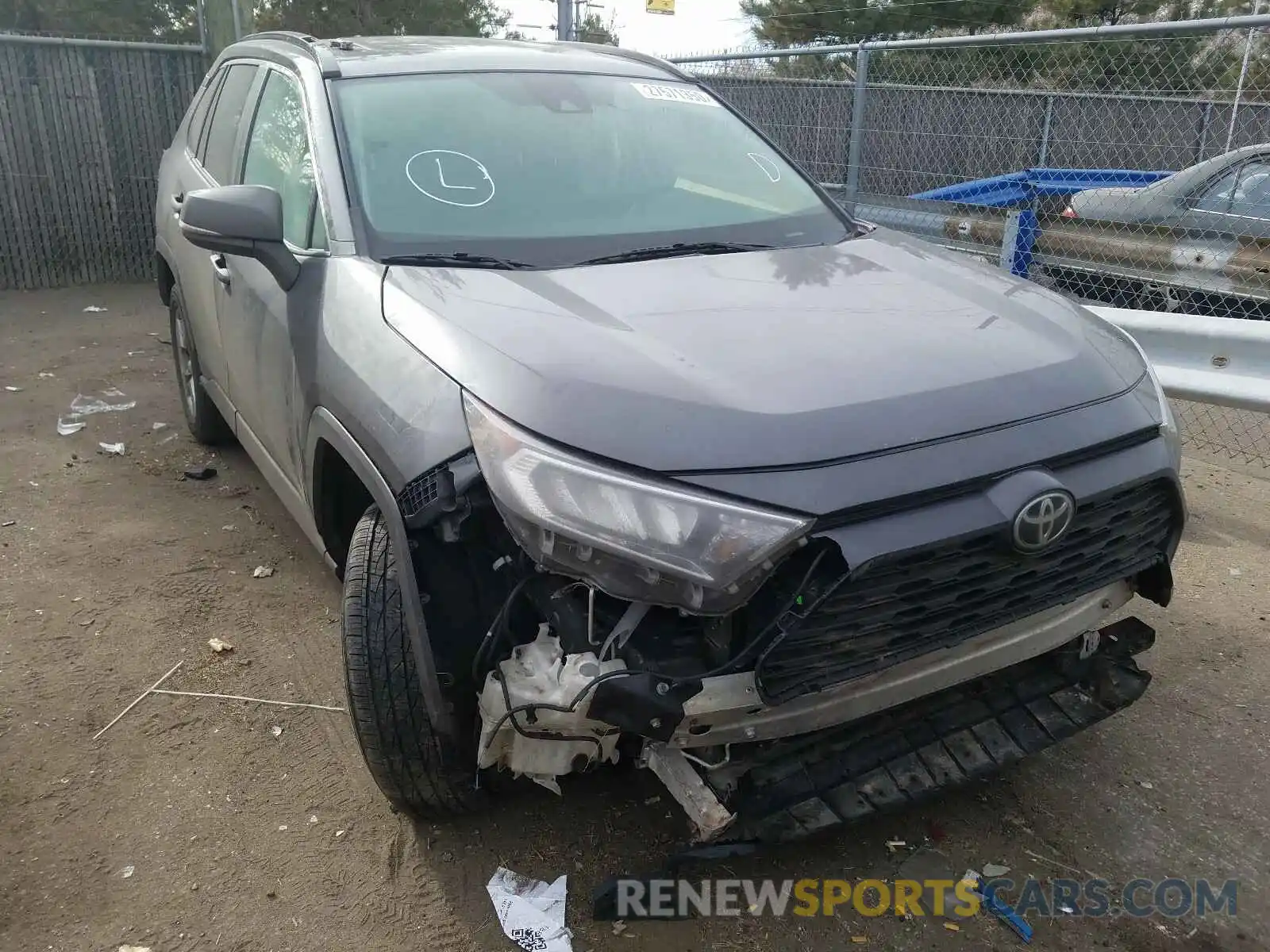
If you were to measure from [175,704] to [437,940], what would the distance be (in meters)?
1.29

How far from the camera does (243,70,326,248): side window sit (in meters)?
2.96

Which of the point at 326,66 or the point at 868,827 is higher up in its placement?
the point at 326,66

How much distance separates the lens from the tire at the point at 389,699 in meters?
2.28

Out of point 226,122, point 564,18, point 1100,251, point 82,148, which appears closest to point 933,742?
point 226,122

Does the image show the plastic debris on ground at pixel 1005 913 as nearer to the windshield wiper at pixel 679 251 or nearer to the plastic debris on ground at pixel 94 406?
the windshield wiper at pixel 679 251

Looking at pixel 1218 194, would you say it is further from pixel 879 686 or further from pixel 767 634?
pixel 767 634

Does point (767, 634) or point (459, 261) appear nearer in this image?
point (767, 634)

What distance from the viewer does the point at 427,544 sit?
2141 millimetres

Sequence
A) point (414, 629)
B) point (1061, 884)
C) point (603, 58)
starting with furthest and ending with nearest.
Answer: point (603, 58)
point (1061, 884)
point (414, 629)

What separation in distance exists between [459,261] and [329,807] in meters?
1.46

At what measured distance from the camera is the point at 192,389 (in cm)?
500

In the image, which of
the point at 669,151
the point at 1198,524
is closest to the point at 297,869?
the point at 669,151

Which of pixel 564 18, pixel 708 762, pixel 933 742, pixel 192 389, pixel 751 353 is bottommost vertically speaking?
pixel 192 389

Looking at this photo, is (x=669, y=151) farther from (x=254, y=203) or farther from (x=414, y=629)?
(x=414, y=629)
